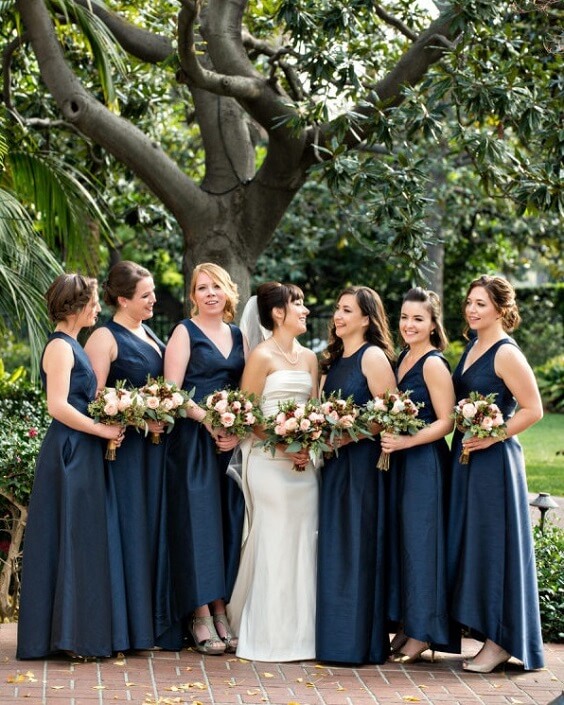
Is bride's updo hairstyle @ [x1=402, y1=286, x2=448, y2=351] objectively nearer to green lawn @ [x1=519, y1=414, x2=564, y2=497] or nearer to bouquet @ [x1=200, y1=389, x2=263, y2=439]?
bouquet @ [x1=200, y1=389, x2=263, y2=439]

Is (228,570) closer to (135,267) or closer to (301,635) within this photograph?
(301,635)

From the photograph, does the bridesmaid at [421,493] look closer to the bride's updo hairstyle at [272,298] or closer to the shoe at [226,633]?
the bride's updo hairstyle at [272,298]

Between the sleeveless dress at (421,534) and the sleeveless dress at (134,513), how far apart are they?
138cm

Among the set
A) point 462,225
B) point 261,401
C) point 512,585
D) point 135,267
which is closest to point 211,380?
point 261,401

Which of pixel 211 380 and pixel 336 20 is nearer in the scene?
pixel 211 380

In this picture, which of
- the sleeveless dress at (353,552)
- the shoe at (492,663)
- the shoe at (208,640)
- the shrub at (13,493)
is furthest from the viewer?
the shrub at (13,493)

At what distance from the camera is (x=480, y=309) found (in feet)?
20.2

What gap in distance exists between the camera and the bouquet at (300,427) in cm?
605

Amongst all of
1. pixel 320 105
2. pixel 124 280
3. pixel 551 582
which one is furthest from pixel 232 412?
pixel 551 582

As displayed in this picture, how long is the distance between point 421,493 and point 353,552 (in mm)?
515

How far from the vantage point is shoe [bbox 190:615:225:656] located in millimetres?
6348

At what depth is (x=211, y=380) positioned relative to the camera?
21.4ft

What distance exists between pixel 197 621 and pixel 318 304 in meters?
17.5

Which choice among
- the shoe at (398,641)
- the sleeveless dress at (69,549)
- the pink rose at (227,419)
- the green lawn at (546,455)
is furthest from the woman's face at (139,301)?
the green lawn at (546,455)
